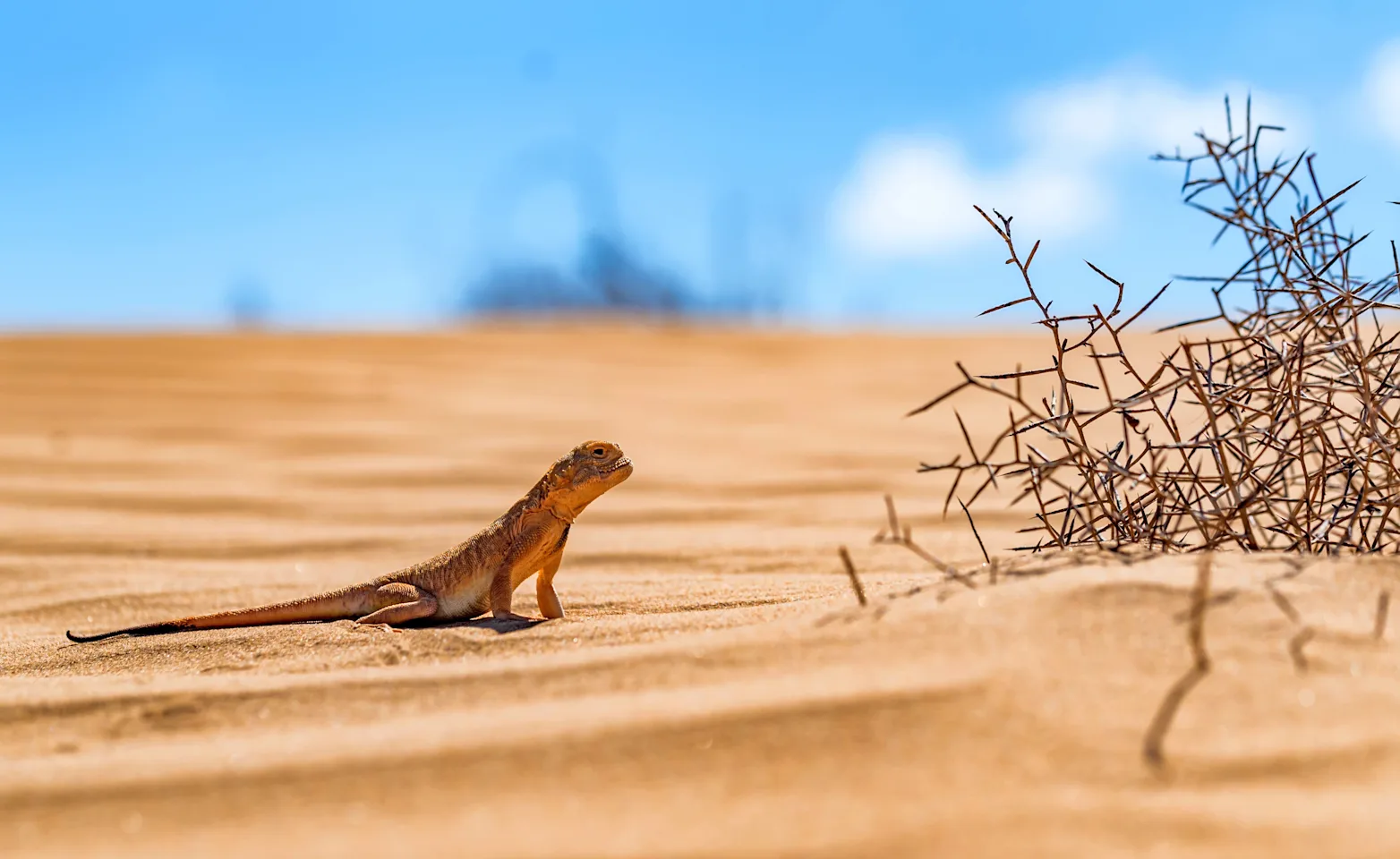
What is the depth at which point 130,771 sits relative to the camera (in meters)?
1.77

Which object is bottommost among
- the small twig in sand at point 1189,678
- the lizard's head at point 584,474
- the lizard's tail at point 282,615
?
the lizard's tail at point 282,615

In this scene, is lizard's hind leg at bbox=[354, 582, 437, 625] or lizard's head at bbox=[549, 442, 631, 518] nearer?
lizard's hind leg at bbox=[354, 582, 437, 625]

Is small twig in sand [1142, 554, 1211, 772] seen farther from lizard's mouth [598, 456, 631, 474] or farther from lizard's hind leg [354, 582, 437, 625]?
lizard's hind leg [354, 582, 437, 625]

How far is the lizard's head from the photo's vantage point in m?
3.16

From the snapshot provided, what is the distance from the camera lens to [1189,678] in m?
1.64

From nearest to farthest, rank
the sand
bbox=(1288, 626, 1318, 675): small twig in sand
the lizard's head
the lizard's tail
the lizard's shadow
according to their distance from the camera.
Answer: the sand, bbox=(1288, 626, 1318, 675): small twig in sand, the lizard's shadow, the lizard's tail, the lizard's head

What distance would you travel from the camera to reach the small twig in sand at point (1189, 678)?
1513mm

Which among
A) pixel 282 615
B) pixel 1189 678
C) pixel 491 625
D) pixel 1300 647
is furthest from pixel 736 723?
pixel 282 615

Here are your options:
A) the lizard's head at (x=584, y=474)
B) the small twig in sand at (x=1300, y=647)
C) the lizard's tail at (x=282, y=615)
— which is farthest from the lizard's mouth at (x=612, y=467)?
the small twig in sand at (x=1300, y=647)

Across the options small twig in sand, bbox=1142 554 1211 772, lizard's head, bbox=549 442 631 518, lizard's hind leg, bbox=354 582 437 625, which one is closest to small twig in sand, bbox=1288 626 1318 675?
small twig in sand, bbox=1142 554 1211 772

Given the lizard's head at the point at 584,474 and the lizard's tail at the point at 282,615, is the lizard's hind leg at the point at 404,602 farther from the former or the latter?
the lizard's head at the point at 584,474

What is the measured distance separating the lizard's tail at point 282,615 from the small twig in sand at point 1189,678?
2.01m

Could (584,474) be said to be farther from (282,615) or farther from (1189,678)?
(1189,678)

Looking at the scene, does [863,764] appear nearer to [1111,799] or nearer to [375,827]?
[1111,799]
